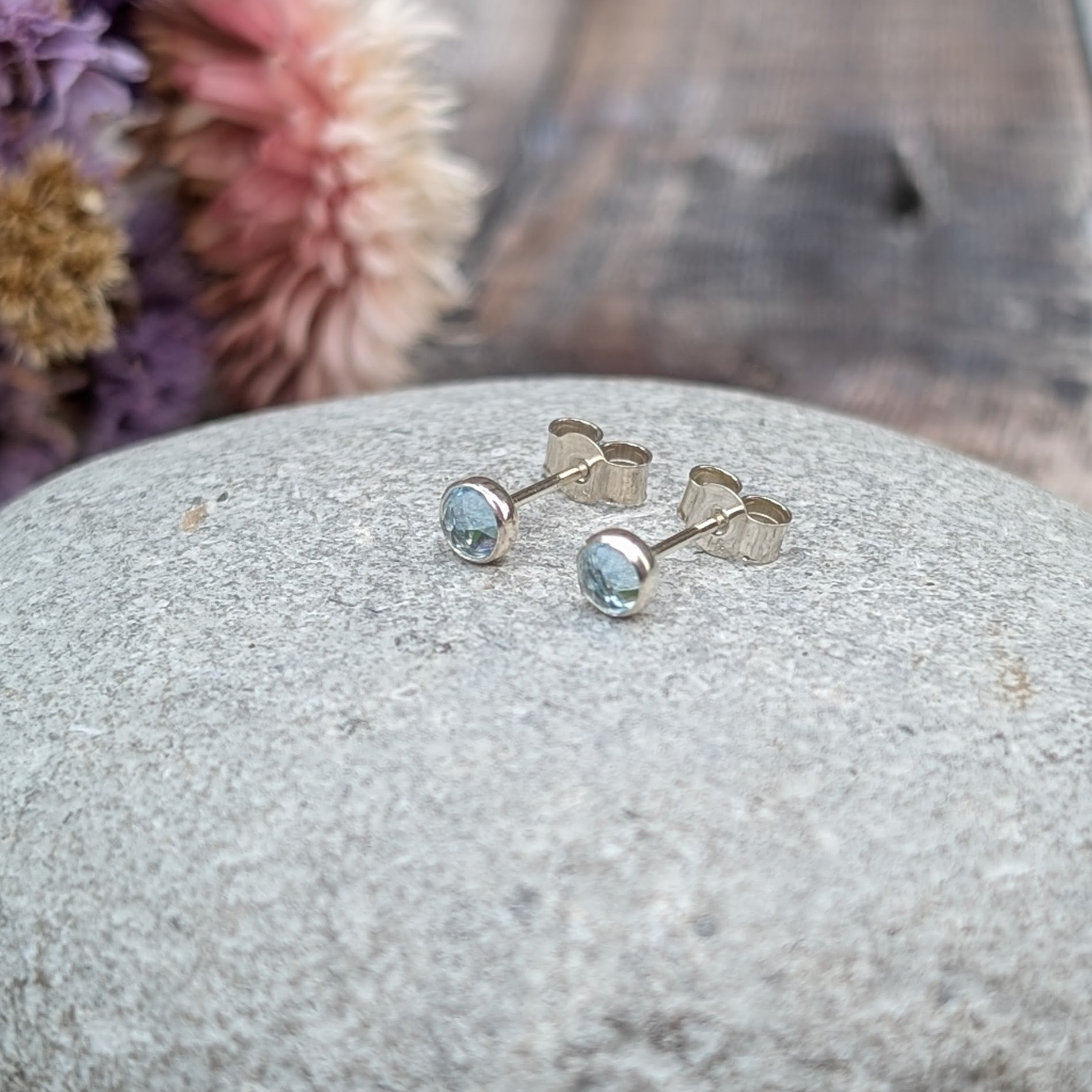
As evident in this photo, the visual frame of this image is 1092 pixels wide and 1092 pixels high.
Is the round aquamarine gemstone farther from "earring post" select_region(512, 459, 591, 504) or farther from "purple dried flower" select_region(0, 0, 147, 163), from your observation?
"purple dried flower" select_region(0, 0, 147, 163)

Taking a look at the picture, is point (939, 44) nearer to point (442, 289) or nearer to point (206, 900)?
point (442, 289)

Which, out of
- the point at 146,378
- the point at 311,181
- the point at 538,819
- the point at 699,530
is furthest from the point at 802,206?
the point at 538,819

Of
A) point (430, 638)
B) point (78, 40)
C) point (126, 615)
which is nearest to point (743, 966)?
point (430, 638)

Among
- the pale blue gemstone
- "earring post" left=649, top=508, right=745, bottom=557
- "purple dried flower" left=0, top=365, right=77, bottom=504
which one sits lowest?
"purple dried flower" left=0, top=365, right=77, bottom=504

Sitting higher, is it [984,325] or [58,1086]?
[58,1086]

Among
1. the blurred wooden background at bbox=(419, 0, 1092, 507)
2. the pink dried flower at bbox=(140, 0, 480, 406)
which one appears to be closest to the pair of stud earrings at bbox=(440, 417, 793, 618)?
the pink dried flower at bbox=(140, 0, 480, 406)

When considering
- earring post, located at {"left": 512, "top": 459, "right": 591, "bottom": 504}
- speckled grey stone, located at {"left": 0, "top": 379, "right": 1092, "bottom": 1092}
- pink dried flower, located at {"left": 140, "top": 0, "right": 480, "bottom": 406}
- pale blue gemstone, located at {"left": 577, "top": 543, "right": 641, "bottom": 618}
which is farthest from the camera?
pink dried flower, located at {"left": 140, "top": 0, "right": 480, "bottom": 406}

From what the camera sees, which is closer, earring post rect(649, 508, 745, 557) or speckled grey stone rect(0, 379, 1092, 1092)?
speckled grey stone rect(0, 379, 1092, 1092)
